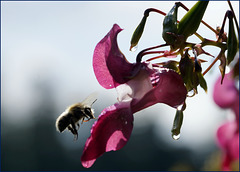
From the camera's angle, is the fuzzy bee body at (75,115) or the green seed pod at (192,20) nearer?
the green seed pod at (192,20)

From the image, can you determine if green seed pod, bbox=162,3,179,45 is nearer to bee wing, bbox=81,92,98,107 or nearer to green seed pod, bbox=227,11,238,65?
green seed pod, bbox=227,11,238,65

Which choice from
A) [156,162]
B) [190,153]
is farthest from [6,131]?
[190,153]

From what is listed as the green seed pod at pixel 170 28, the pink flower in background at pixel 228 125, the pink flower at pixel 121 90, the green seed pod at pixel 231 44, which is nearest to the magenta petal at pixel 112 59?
the pink flower at pixel 121 90

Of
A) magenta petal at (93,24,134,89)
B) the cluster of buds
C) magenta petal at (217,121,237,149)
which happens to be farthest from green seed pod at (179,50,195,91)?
magenta petal at (217,121,237,149)

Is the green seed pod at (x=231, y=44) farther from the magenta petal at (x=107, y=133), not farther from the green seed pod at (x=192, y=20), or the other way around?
the magenta petal at (x=107, y=133)

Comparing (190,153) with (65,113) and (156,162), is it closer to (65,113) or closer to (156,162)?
(156,162)

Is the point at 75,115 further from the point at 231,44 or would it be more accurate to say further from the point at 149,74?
the point at 231,44
